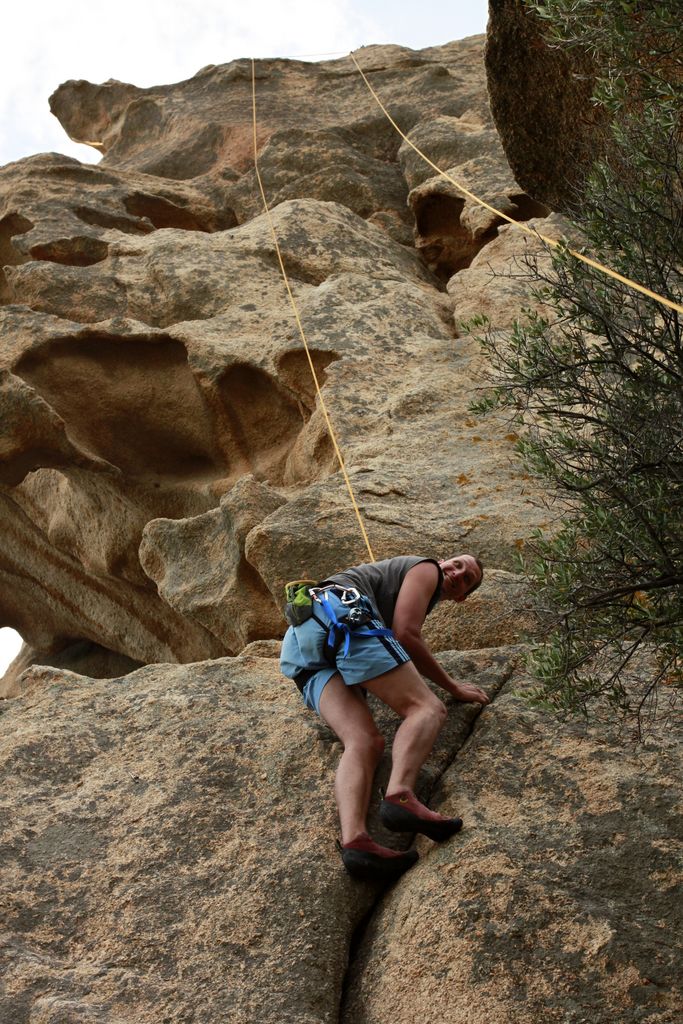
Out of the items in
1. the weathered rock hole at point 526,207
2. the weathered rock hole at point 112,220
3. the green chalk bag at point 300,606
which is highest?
the weathered rock hole at point 112,220

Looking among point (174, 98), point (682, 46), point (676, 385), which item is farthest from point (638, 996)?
point (174, 98)

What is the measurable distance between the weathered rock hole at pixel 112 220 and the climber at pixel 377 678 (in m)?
11.7

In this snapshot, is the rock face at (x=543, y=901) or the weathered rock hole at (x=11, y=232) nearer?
the rock face at (x=543, y=901)

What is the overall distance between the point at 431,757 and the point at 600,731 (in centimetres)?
98

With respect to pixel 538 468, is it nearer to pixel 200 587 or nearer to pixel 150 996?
pixel 150 996

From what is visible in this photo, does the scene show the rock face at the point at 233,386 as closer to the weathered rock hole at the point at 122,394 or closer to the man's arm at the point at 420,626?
the weathered rock hole at the point at 122,394

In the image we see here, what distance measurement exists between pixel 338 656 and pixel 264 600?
3.22 meters

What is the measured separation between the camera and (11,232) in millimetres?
17094

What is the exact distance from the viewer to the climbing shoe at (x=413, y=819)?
5863 millimetres

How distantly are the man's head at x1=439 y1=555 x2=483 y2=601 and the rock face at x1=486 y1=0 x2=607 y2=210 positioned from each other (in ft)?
13.8

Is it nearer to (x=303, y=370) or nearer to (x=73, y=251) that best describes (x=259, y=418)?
(x=303, y=370)

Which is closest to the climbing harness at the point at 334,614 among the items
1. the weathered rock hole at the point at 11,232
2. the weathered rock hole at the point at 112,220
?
the weathered rock hole at the point at 11,232

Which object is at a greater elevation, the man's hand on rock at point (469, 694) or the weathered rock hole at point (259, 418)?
the man's hand on rock at point (469, 694)

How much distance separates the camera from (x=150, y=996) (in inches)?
213
